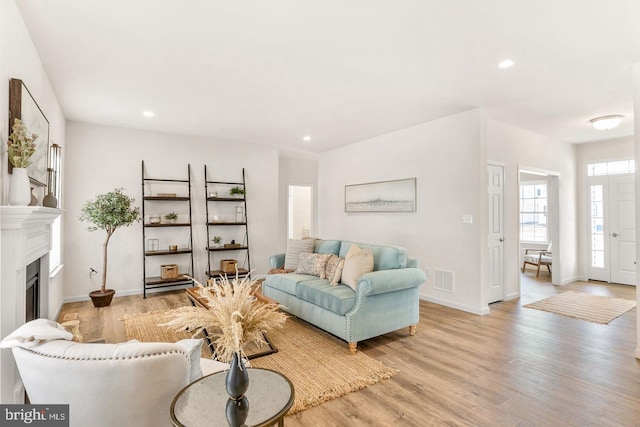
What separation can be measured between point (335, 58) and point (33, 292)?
322cm

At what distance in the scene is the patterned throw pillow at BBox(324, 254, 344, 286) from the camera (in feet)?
11.8

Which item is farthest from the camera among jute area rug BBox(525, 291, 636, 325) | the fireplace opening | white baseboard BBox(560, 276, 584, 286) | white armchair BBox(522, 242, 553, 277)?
white armchair BBox(522, 242, 553, 277)

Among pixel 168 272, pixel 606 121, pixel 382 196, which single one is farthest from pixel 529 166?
pixel 168 272

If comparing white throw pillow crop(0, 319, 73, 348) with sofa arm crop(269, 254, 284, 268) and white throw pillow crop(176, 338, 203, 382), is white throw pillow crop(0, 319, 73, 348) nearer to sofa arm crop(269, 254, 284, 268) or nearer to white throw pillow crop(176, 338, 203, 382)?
white throw pillow crop(176, 338, 203, 382)

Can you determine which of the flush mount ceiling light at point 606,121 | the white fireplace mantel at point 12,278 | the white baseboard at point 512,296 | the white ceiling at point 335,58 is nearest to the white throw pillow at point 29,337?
the white fireplace mantel at point 12,278

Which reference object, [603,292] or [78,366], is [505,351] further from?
[603,292]

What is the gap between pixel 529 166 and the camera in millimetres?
5438

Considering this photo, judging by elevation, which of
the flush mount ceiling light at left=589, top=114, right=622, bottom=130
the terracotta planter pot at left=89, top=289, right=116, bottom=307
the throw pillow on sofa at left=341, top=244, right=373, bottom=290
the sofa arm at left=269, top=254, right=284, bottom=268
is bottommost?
the terracotta planter pot at left=89, top=289, right=116, bottom=307

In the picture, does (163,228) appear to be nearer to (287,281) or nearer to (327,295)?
(287,281)

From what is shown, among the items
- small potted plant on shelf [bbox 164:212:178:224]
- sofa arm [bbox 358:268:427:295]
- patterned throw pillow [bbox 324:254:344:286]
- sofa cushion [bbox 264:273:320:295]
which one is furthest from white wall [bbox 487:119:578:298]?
small potted plant on shelf [bbox 164:212:178:224]

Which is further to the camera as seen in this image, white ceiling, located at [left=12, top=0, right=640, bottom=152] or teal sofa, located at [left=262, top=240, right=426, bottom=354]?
teal sofa, located at [left=262, top=240, right=426, bottom=354]

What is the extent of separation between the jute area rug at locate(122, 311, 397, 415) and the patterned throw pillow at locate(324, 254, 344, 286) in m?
0.59

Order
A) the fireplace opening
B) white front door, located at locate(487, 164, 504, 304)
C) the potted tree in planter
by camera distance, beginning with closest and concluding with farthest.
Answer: the fireplace opening → the potted tree in planter → white front door, located at locate(487, 164, 504, 304)

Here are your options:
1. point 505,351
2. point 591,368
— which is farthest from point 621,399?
point 505,351
